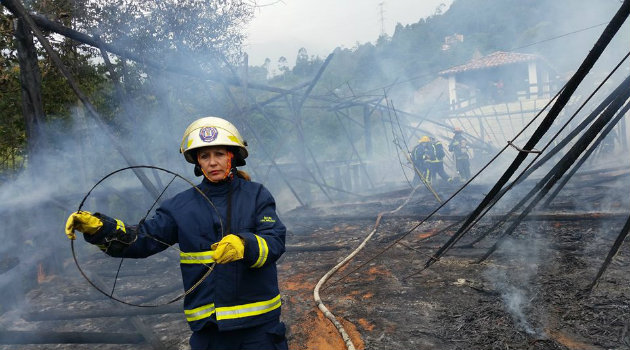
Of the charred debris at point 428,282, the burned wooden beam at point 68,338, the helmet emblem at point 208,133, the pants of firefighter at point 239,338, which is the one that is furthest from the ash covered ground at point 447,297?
the helmet emblem at point 208,133

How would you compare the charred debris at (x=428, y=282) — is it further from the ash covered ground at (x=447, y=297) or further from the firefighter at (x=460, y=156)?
the firefighter at (x=460, y=156)

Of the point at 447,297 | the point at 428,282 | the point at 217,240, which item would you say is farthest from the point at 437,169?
the point at 217,240

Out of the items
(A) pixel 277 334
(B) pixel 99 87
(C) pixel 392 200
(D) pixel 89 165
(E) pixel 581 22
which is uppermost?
(E) pixel 581 22

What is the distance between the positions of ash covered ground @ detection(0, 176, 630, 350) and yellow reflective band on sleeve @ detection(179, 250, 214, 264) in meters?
2.19

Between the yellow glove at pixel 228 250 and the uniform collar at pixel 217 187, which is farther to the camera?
the uniform collar at pixel 217 187

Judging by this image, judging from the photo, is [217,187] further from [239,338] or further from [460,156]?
[460,156]

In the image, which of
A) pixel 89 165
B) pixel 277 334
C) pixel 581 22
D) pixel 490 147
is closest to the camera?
pixel 277 334

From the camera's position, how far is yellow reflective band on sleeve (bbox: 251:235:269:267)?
2.21 meters

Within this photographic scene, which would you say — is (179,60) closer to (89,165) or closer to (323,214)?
(89,165)

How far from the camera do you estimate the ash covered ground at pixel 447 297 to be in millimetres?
4105

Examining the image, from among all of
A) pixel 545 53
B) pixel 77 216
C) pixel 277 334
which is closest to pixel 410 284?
pixel 277 334

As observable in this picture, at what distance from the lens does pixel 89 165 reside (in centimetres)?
1200

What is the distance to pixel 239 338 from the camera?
2.37 m

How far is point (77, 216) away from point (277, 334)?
125 cm
